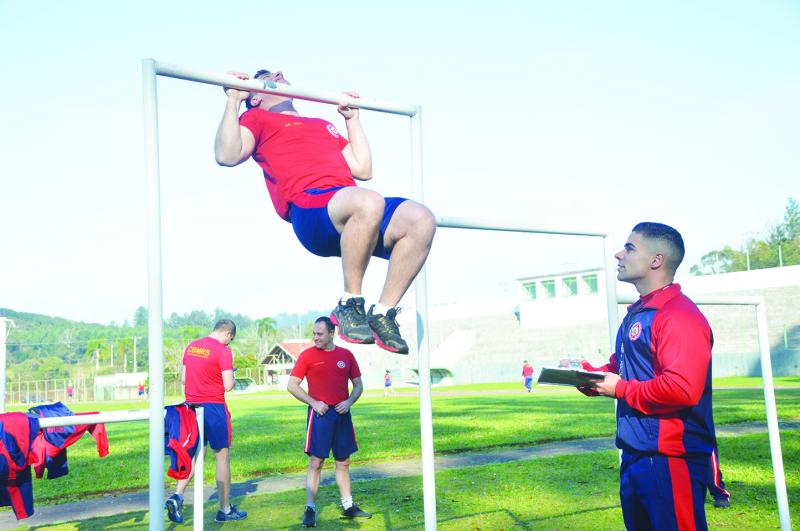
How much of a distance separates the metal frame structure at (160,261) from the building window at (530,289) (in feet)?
161

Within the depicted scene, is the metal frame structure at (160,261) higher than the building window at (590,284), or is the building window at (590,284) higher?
the building window at (590,284)

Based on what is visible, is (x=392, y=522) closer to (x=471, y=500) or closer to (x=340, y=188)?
(x=471, y=500)

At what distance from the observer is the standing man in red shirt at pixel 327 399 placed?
287 inches

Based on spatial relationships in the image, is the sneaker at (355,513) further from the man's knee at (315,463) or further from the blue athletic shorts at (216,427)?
the blue athletic shorts at (216,427)

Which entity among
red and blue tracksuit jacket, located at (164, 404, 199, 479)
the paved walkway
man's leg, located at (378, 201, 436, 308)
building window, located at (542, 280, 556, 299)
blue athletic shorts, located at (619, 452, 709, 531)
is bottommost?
the paved walkway

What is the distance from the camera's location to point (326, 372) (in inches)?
293

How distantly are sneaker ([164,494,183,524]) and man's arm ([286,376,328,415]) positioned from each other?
1476 mm

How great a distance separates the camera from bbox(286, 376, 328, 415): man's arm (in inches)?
288

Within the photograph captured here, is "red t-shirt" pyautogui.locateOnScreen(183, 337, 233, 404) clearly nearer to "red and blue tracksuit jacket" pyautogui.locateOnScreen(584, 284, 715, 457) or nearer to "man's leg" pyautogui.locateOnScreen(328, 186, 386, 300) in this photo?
"man's leg" pyautogui.locateOnScreen(328, 186, 386, 300)

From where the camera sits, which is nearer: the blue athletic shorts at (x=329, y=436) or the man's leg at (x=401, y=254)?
the man's leg at (x=401, y=254)

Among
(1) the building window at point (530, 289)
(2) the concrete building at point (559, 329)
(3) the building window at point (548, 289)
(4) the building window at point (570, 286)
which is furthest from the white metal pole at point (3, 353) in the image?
(1) the building window at point (530, 289)

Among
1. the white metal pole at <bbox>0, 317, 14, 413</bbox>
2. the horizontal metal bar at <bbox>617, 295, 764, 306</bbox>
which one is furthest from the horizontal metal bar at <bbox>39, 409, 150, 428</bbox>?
the horizontal metal bar at <bbox>617, 295, 764, 306</bbox>

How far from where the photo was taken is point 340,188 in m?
3.34

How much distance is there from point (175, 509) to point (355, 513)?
5.66ft
